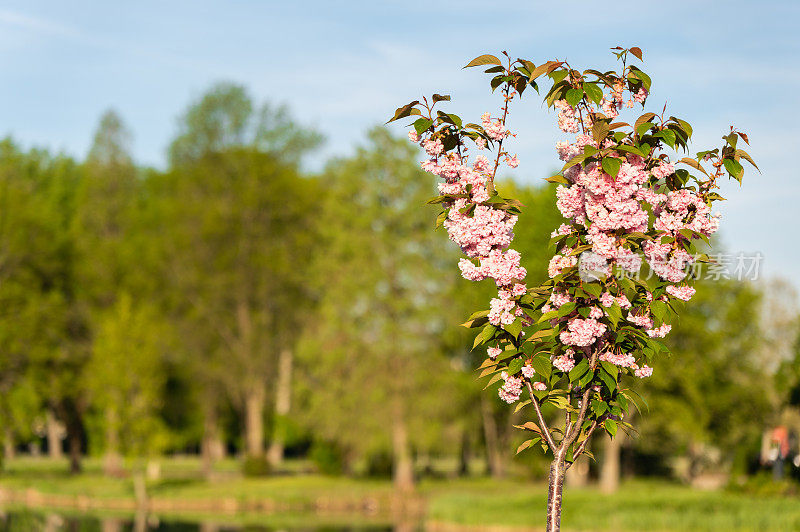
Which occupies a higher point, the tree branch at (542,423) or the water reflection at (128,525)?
the tree branch at (542,423)

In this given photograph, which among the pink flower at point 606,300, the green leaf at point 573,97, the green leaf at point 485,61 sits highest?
the green leaf at point 485,61

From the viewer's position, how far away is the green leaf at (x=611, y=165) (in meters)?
5.66

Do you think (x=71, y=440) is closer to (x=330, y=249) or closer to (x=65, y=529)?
(x=330, y=249)

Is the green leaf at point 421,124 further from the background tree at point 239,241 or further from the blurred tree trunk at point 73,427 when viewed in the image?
the blurred tree trunk at point 73,427

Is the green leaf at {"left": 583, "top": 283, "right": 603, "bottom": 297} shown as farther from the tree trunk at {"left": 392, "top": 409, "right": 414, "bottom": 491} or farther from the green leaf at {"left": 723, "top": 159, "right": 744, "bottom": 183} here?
the tree trunk at {"left": 392, "top": 409, "right": 414, "bottom": 491}

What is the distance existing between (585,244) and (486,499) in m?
24.7

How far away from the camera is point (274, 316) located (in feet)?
158

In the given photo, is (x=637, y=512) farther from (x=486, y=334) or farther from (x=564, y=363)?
(x=486, y=334)

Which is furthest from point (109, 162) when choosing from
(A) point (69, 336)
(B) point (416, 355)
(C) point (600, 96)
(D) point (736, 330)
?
(C) point (600, 96)

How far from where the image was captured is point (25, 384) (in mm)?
45250

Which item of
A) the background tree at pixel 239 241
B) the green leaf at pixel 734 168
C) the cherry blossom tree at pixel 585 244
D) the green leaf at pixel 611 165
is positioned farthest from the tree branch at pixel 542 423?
the background tree at pixel 239 241

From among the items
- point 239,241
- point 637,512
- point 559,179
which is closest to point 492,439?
point 239,241

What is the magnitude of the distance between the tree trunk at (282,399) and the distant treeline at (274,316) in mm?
137

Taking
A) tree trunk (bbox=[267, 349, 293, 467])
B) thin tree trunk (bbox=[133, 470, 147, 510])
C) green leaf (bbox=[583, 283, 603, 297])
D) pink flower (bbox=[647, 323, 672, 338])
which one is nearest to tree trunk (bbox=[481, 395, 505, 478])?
tree trunk (bbox=[267, 349, 293, 467])
